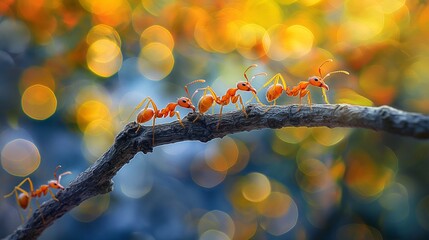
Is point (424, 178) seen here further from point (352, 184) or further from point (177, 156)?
point (177, 156)

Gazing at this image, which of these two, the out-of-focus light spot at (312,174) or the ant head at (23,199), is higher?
the out-of-focus light spot at (312,174)

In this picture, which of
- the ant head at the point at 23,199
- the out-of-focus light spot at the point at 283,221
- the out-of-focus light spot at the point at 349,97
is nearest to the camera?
the ant head at the point at 23,199

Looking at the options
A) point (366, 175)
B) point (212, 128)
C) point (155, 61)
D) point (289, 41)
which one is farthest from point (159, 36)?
point (212, 128)

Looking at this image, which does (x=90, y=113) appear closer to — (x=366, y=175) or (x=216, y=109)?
(x=216, y=109)

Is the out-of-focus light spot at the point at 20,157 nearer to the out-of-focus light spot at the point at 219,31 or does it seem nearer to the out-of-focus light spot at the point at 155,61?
the out-of-focus light spot at the point at 155,61

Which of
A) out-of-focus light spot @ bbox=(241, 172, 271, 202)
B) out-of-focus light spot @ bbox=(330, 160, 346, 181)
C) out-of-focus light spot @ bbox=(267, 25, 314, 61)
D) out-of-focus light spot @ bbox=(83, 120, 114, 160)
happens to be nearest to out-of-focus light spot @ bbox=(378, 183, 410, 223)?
out-of-focus light spot @ bbox=(330, 160, 346, 181)

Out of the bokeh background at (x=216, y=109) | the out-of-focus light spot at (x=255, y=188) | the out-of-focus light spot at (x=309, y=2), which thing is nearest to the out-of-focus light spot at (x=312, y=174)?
the bokeh background at (x=216, y=109)

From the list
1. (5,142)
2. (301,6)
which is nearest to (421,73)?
(301,6)
